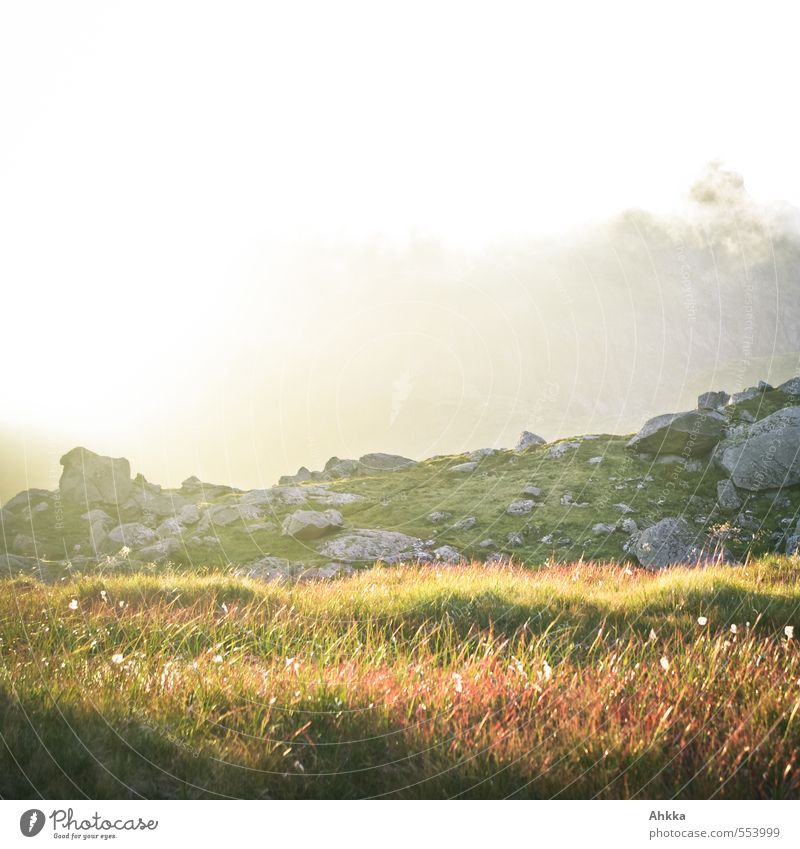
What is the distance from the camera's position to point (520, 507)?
89.7ft

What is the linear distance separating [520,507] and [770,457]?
1217 centimetres

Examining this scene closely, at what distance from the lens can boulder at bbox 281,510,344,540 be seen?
88.9ft

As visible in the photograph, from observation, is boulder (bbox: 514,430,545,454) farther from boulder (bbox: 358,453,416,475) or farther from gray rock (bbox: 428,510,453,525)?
gray rock (bbox: 428,510,453,525)

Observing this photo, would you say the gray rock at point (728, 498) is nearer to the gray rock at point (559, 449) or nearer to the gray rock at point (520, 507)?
the gray rock at point (520, 507)

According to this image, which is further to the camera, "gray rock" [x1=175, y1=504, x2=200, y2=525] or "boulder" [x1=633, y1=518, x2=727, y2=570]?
"gray rock" [x1=175, y1=504, x2=200, y2=525]

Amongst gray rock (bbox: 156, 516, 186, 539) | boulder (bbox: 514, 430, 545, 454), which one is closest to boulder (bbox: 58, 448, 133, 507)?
gray rock (bbox: 156, 516, 186, 539)

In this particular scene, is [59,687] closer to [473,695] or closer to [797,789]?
[473,695]

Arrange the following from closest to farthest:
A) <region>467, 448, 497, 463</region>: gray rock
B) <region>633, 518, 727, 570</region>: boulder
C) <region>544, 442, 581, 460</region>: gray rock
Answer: <region>633, 518, 727, 570</region>: boulder → <region>544, 442, 581, 460</region>: gray rock → <region>467, 448, 497, 463</region>: gray rock

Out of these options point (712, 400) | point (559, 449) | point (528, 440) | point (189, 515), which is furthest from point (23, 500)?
point (712, 400)

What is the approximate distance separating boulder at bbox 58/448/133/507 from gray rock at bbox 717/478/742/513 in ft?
118

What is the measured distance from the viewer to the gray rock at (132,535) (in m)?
29.1

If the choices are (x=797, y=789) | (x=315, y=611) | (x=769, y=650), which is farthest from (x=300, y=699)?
(x=769, y=650)

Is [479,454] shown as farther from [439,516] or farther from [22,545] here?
[22,545]

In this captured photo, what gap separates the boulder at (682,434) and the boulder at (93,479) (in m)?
34.8
